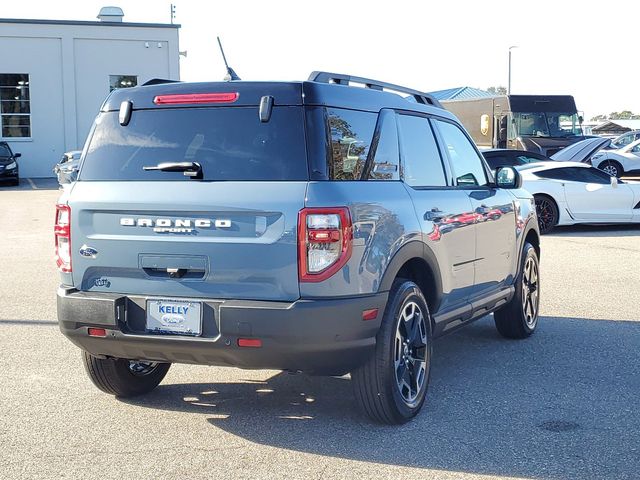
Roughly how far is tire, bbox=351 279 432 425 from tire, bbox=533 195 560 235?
37.1 feet

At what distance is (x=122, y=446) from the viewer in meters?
5.03

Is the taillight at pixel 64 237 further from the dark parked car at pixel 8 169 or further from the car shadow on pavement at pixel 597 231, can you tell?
the dark parked car at pixel 8 169

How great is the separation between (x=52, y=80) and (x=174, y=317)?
123ft

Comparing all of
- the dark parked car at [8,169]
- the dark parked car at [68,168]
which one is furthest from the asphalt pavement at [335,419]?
the dark parked car at [8,169]

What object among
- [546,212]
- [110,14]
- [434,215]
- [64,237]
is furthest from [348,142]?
[110,14]

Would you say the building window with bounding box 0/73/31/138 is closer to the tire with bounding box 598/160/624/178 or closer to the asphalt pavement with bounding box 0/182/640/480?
the tire with bounding box 598/160/624/178

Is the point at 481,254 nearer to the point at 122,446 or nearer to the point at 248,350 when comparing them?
the point at 248,350

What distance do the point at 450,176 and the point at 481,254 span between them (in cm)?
66

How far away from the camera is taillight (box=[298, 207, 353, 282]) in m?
4.75

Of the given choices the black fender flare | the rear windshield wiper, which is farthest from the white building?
the rear windshield wiper

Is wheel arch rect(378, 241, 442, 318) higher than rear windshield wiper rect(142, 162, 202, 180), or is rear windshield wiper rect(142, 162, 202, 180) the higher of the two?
rear windshield wiper rect(142, 162, 202, 180)

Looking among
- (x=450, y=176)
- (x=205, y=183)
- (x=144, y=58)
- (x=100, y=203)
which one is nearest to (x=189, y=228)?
(x=205, y=183)

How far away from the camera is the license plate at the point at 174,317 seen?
194 inches

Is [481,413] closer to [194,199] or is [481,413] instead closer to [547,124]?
[194,199]
